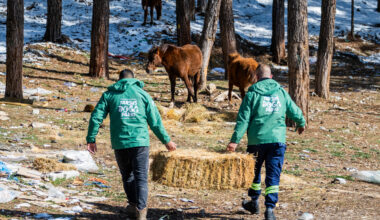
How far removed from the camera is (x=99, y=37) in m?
17.5

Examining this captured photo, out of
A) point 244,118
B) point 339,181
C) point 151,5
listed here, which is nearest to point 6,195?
point 244,118

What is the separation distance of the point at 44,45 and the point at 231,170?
15.5 meters

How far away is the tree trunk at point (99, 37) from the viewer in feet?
56.8

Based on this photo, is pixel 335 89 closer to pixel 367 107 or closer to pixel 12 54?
pixel 367 107

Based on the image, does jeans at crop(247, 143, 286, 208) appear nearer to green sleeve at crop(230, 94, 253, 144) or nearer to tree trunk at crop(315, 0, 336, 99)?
green sleeve at crop(230, 94, 253, 144)

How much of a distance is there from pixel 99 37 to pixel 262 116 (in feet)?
41.9

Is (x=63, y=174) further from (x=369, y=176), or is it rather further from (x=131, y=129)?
(x=369, y=176)

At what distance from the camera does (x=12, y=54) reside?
12.8 metres

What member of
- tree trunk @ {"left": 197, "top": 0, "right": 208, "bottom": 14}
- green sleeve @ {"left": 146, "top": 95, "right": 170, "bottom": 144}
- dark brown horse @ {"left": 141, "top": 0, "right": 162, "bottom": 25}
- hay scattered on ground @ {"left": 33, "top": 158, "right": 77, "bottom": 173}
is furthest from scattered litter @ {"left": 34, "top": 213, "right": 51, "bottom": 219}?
tree trunk @ {"left": 197, "top": 0, "right": 208, "bottom": 14}

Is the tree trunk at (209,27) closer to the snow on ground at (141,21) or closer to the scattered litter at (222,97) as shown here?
the scattered litter at (222,97)

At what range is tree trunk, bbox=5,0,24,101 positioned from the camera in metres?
12.7

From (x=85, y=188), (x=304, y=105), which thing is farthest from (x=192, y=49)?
(x=85, y=188)

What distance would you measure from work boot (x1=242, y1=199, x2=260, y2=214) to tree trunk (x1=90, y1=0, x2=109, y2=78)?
496 inches

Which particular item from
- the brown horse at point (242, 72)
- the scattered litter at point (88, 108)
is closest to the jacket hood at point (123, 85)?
the scattered litter at point (88, 108)
